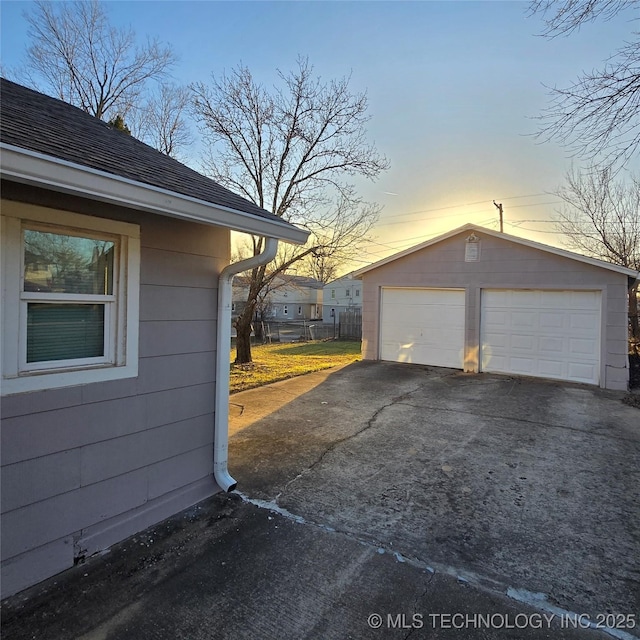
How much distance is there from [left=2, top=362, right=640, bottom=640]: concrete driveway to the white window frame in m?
1.24

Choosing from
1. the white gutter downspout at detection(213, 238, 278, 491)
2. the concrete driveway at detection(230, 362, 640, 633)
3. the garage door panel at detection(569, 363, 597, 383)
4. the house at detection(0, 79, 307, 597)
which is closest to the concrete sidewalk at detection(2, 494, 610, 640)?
the concrete driveway at detection(230, 362, 640, 633)

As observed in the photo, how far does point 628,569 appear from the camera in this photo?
8.44 ft

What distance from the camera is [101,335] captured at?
9.16 ft

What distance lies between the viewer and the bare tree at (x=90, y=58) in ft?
40.2

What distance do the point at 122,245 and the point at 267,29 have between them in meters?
6.96

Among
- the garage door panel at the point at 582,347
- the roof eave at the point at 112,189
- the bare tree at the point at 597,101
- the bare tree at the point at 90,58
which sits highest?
the bare tree at the point at 90,58

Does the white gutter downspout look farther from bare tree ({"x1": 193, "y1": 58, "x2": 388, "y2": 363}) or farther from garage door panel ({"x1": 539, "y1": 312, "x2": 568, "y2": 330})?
garage door panel ({"x1": 539, "y1": 312, "x2": 568, "y2": 330})

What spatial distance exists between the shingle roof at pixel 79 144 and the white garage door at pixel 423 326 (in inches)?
315

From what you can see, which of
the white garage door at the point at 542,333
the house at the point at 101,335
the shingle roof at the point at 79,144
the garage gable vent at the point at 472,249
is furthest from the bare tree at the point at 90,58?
the white garage door at the point at 542,333

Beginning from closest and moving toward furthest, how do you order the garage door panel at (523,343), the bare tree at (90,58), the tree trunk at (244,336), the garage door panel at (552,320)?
the garage door panel at (552,320) → the garage door panel at (523,343) → the tree trunk at (244,336) → the bare tree at (90,58)

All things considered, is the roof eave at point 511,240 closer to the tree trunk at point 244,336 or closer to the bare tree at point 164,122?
the tree trunk at point 244,336

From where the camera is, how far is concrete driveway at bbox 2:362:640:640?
213cm

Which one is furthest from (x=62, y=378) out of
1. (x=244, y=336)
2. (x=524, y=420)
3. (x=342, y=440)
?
(x=244, y=336)

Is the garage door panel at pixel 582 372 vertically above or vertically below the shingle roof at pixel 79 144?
below
